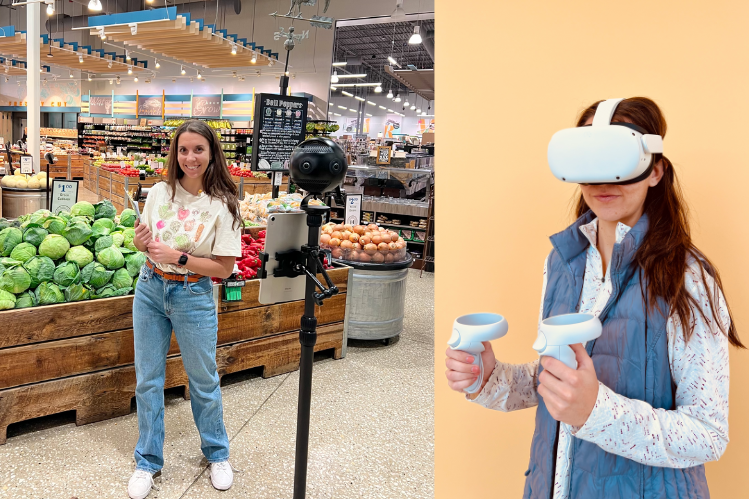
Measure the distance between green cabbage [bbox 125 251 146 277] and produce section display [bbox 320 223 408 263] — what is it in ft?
5.38

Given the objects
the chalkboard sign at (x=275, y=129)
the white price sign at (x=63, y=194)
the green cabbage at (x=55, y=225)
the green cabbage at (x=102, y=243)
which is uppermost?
the chalkboard sign at (x=275, y=129)

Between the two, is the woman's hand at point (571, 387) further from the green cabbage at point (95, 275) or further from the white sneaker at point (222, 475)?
the green cabbage at point (95, 275)

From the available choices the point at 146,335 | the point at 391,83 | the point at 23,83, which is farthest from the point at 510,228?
the point at 23,83

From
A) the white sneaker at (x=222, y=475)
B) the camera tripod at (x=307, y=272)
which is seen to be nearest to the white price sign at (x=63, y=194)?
the white sneaker at (x=222, y=475)

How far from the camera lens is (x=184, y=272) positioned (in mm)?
2209

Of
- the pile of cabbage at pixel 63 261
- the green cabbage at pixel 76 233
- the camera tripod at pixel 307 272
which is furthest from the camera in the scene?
the green cabbage at pixel 76 233

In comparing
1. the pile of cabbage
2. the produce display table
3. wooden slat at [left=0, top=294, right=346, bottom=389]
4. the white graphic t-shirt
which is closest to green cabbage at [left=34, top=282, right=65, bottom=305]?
the pile of cabbage

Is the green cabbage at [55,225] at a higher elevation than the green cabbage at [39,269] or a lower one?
higher

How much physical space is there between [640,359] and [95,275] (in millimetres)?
2852

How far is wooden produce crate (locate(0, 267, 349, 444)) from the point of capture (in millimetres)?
2586

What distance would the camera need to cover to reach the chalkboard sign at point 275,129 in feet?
16.6

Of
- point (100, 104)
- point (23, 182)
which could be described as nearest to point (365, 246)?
point (23, 182)

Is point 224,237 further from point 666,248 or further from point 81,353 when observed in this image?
point 666,248

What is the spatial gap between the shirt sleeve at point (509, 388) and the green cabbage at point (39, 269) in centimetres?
261
